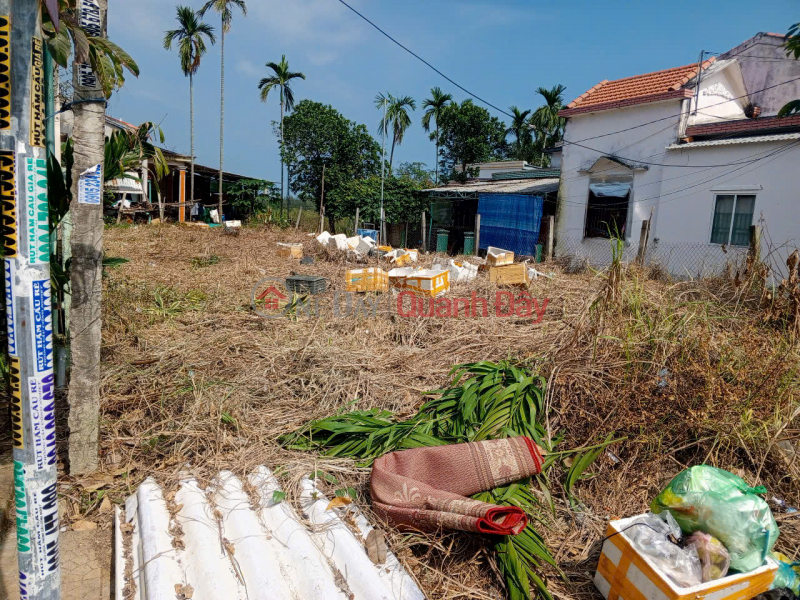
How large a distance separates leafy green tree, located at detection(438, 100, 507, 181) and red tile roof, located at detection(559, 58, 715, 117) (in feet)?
49.8

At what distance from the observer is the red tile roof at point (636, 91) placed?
12160mm

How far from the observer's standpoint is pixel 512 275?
8383 mm

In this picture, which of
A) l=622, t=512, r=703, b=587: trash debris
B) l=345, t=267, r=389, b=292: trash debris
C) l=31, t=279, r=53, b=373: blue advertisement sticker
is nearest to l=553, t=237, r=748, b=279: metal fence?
l=345, t=267, r=389, b=292: trash debris

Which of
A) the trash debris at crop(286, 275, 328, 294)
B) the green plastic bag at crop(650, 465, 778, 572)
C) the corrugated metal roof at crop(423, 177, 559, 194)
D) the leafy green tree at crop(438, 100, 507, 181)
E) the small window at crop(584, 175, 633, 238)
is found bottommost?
the green plastic bag at crop(650, 465, 778, 572)

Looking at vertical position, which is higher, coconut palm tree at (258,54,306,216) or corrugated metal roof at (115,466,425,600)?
coconut palm tree at (258,54,306,216)

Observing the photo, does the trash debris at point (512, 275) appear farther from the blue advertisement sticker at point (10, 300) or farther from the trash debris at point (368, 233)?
the trash debris at point (368, 233)

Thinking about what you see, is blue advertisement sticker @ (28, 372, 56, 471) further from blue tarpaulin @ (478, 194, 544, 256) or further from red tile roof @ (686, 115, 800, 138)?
blue tarpaulin @ (478, 194, 544, 256)

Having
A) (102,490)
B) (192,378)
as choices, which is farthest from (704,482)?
(192,378)

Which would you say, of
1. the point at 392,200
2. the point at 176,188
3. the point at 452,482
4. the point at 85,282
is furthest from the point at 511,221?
the point at 176,188

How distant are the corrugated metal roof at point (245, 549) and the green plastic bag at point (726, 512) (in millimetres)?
1248

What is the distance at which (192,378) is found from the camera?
4012 millimetres

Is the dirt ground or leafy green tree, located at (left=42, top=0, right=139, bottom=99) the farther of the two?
the dirt ground

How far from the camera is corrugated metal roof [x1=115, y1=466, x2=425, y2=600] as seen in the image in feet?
7.14

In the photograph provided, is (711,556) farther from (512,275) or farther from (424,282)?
(512,275)
